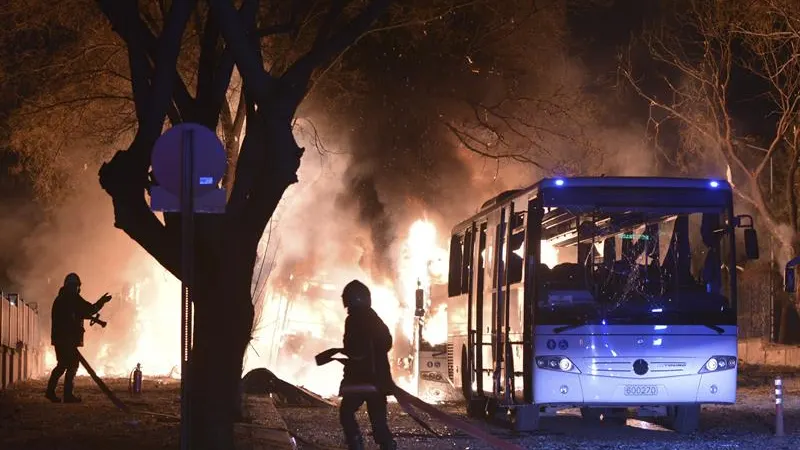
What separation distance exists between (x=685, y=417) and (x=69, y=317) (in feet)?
29.2

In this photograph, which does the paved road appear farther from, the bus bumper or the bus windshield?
the bus windshield

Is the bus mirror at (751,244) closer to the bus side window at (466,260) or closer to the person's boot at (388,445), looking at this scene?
the person's boot at (388,445)

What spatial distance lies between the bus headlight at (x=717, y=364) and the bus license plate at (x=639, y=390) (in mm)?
639

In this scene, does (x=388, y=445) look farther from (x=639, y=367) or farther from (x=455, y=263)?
(x=455, y=263)

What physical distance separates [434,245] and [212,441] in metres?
22.7

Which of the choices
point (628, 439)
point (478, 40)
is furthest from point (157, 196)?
point (478, 40)

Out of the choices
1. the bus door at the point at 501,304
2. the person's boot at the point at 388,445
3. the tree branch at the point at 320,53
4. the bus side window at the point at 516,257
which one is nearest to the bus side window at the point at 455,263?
the bus door at the point at 501,304

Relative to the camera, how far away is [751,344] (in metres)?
35.3

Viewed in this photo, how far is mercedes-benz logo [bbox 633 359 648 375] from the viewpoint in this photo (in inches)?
556

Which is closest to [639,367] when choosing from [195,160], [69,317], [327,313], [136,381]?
[195,160]

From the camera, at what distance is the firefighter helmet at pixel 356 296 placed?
36.0 ft

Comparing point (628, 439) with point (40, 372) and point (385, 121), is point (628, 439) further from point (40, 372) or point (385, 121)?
point (40, 372)

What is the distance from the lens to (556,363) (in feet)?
46.2

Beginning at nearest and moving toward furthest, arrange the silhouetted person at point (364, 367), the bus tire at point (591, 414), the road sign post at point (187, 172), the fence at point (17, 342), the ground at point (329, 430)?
1. the road sign post at point (187, 172)
2. the silhouetted person at point (364, 367)
3. the ground at point (329, 430)
4. the bus tire at point (591, 414)
5. the fence at point (17, 342)
